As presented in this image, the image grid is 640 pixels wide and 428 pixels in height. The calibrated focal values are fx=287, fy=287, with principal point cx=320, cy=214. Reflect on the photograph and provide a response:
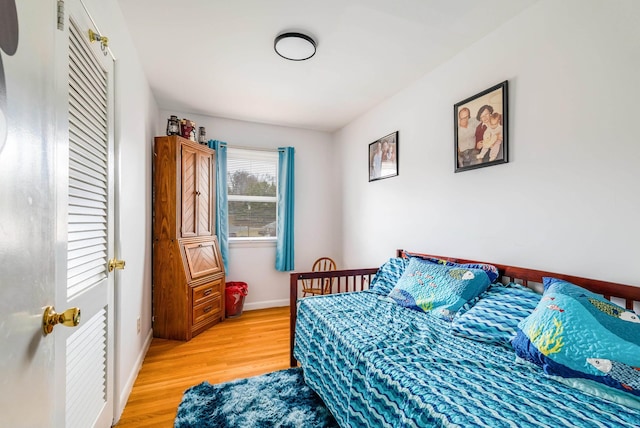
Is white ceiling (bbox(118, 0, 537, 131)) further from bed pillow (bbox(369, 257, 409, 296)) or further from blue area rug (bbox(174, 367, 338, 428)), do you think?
blue area rug (bbox(174, 367, 338, 428))

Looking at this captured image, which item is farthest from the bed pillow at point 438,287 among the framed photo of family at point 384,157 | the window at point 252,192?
the window at point 252,192

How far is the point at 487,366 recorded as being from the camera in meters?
1.26

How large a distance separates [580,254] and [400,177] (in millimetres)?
1591

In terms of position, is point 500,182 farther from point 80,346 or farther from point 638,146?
point 80,346

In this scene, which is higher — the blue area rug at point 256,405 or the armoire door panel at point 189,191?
the armoire door panel at point 189,191

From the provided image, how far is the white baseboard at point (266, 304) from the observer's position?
12.5ft

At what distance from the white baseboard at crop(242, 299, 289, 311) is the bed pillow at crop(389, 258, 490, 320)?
215 centimetres

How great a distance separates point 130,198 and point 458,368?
2299 millimetres

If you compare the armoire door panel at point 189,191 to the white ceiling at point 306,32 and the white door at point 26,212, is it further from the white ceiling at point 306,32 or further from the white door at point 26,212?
the white door at point 26,212

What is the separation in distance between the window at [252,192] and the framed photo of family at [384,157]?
1.40m

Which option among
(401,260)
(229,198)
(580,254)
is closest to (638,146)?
(580,254)

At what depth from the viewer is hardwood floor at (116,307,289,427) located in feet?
6.09

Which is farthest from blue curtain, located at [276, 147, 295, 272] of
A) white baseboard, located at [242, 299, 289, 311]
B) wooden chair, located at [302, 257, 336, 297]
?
white baseboard, located at [242, 299, 289, 311]

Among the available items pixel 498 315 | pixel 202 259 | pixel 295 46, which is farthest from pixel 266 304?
pixel 295 46
